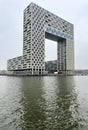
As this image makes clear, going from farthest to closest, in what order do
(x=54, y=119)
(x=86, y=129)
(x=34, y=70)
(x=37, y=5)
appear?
(x=37, y=5)
(x=34, y=70)
(x=54, y=119)
(x=86, y=129)

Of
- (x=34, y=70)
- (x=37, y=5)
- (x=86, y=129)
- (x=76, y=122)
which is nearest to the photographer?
(x=86, y=129)

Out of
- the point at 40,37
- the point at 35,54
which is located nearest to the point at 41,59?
the point at 35,54

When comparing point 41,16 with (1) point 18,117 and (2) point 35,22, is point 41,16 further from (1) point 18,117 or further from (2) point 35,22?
(1) point 18,117

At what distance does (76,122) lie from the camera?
1595 centimetres

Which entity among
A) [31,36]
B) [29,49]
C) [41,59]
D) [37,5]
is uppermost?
[37,5]

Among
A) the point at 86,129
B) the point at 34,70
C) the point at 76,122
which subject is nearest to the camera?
the point at 86,129

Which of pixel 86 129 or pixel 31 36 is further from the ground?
pixel 31 36

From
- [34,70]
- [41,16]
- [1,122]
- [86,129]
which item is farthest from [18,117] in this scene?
[41,16]

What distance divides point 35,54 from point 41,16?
52940 millimetres

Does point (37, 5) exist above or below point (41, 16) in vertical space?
above

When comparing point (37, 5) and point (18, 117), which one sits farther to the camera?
point (37, 5)

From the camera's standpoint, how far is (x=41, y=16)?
7854 inches

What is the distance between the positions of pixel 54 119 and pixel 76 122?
Result: 2.48 m

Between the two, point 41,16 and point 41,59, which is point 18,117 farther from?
point 41,16
